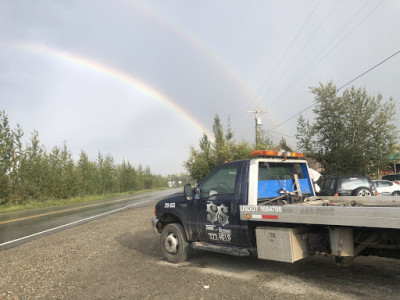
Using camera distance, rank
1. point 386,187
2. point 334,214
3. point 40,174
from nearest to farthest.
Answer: point 334,214, point 386,187, point 40,174

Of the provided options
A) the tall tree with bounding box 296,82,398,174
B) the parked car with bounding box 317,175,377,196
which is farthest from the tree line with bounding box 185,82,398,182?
the parked car with bounding box 317,175,377,196

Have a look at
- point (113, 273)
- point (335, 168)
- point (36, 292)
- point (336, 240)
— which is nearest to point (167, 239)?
point (113, 273)

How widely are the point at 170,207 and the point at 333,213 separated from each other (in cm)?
362

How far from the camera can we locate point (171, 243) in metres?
A: 6.57

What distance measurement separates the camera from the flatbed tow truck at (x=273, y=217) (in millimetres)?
4051

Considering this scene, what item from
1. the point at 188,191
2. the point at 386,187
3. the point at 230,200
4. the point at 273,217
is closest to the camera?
the point at 273,217

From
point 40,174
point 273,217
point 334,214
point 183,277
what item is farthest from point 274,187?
point 40,174

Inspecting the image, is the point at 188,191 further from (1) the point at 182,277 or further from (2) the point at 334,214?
(2) the point at 334,214

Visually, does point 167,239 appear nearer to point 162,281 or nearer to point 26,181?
point 162,281

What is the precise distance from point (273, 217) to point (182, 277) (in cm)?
203

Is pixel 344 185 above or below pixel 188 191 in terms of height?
below

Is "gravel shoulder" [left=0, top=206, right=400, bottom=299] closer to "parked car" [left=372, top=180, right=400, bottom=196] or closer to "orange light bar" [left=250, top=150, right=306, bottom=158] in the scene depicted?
"orange light bar" [left=250, top=150, right=306, bottom=158]

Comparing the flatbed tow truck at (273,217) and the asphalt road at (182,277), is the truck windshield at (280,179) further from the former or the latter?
the asphalt road at (182,277)

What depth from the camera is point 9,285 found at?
5.50m
